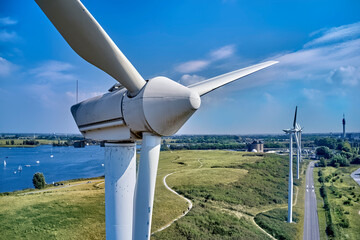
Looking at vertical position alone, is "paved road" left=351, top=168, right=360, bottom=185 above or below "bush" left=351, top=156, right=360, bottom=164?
below

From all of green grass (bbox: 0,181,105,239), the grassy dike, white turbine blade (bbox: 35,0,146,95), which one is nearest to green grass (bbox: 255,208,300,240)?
the grassy dike

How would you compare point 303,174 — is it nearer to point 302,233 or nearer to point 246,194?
point 246,194

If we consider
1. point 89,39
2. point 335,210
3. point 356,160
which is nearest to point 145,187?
point 89,39

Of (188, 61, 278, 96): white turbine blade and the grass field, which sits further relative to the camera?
the grass field

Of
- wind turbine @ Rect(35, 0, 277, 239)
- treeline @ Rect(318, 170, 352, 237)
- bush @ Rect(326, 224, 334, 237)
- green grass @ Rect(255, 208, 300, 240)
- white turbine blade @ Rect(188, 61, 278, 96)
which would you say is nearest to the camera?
wind turbine @ Rect(35, 0, 277, 239)

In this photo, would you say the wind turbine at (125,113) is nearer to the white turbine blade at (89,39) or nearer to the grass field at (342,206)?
the white turbine blade at (89,39)

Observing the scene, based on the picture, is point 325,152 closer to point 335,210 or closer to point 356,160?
point 356,160

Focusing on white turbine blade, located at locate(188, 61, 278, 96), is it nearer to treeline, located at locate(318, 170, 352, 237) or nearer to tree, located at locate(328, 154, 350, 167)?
treeline, located at locate(318, 170, 352, 237)

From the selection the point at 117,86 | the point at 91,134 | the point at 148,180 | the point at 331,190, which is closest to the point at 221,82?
the point at 117,86
